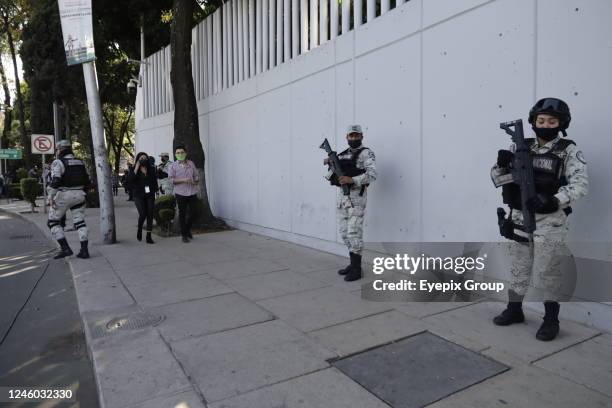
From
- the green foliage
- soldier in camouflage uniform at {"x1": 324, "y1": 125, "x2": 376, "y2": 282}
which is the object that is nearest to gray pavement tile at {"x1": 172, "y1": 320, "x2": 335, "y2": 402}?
soldier in camouflage uniform at {"x1": 324, "y1": 125, "x2": 376, "y2": 282}

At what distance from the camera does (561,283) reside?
12.2ft

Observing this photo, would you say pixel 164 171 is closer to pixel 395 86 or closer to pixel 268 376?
pixel 395 86

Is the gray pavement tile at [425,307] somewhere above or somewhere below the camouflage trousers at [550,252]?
below

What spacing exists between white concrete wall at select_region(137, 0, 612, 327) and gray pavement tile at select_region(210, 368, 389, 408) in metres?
2.44

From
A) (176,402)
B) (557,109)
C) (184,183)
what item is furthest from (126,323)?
(184,183)

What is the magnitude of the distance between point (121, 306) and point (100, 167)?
4.40 meters

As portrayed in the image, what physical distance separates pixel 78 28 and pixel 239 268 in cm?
563

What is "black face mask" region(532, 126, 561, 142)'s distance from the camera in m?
3.46

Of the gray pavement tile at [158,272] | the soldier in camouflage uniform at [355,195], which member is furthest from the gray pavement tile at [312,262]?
the gray pavement tile at [158,272]

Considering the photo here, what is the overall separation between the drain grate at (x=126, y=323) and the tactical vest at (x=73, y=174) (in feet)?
12.1

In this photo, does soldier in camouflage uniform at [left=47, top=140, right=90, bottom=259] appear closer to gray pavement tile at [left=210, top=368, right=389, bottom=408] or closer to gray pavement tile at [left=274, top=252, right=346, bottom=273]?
gray pavement tile at [left=274, top=252, right=346, bottom=273]

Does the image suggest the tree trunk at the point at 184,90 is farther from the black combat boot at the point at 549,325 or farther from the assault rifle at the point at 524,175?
the black combat boot at the point at 549,325

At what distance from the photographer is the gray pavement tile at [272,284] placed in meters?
5.03

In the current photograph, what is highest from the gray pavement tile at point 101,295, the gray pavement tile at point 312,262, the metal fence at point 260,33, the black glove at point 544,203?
the metal fence at point 260,33
